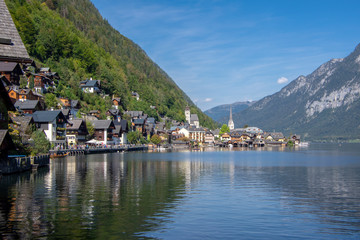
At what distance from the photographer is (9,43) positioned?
33.6 ft

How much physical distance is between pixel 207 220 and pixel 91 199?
484 inches

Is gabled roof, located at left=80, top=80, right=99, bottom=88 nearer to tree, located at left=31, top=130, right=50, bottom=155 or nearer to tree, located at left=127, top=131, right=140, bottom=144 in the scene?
tree, located at left=127, top=131, right=140, bottom=144

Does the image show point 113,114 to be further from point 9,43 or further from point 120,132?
point 9,43

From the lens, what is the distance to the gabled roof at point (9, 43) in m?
10.0

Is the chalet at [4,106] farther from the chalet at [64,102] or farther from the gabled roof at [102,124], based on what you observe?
the gabled roof at [102,124]

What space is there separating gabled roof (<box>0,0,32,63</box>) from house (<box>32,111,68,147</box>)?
3977 inches

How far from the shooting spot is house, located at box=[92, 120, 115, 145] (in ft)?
479

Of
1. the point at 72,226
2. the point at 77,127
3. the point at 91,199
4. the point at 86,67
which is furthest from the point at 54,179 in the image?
the point at 86,67

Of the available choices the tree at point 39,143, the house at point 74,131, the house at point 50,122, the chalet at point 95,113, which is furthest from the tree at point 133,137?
the tree at point 39,143

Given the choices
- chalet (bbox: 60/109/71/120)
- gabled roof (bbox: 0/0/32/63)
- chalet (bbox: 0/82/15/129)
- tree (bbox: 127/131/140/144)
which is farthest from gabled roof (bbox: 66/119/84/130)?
gabled roof (bbox: 0/0/32/63)

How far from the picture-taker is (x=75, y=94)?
154 meters

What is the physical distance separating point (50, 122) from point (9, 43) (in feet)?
341

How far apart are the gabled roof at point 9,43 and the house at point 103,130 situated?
13702 centimetres

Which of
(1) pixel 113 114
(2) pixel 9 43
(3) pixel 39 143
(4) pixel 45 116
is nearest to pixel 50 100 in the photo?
(4) pixel 45 116
